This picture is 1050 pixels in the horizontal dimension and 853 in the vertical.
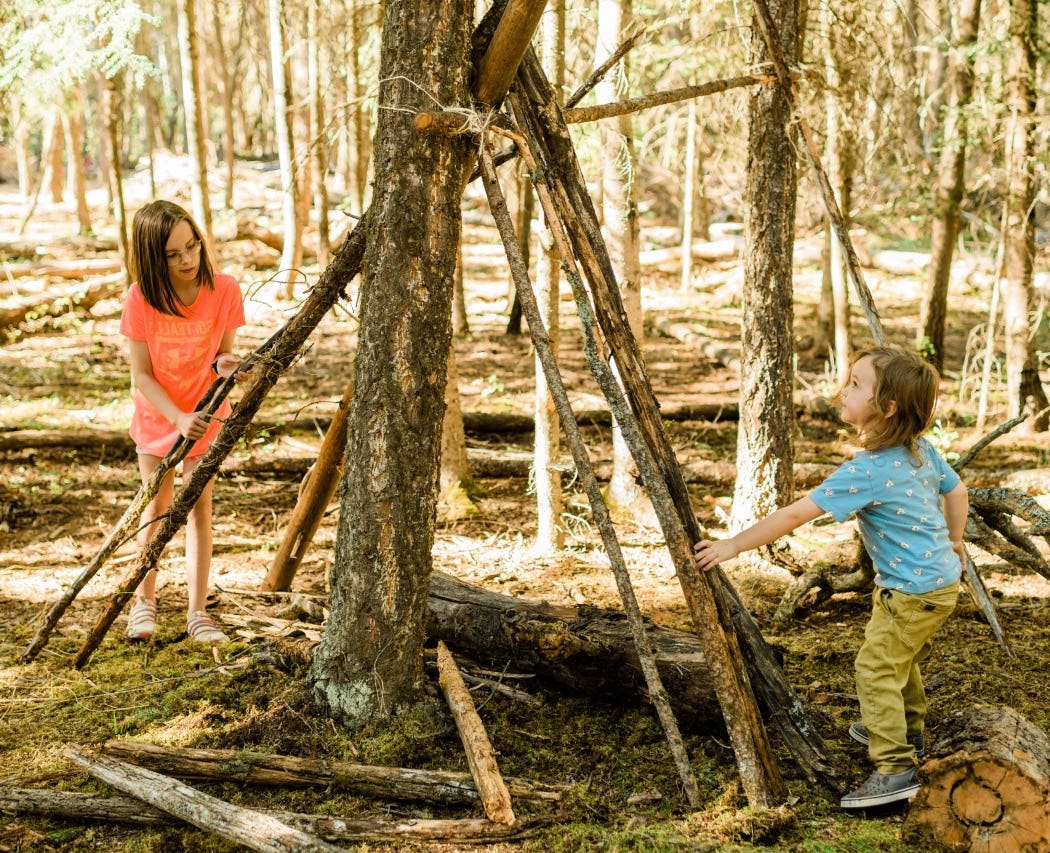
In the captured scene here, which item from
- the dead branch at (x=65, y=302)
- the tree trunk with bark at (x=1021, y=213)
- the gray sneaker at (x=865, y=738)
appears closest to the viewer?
the gray sneaker at (x=865, y=738)

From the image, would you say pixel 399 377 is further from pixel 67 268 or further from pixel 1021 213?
pixel 67 268

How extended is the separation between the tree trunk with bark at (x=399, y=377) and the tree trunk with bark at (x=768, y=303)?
269 centimetres

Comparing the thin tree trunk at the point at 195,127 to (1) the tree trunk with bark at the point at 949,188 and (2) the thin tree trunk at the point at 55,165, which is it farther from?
(2) the thin tree trunk at the point at 55,165

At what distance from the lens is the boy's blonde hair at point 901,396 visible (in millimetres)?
2898

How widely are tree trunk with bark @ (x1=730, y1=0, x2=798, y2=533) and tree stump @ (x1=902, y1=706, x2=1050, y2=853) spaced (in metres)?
2.85

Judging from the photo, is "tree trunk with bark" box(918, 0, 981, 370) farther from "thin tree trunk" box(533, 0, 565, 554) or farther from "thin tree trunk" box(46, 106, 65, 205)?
"thin tree trunk" box(46, 106, 65, 205)

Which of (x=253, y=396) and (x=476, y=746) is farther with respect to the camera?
(x=253, y=396)

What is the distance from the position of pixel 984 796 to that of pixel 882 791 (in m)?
0.32

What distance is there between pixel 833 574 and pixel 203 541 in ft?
10.7

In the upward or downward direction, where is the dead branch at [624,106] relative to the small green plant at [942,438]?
upward

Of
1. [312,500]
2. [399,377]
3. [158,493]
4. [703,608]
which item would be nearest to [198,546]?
[158,493]

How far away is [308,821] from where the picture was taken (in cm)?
264

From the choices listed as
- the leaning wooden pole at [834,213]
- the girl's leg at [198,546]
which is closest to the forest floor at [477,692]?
the girl's leg at [198,546]

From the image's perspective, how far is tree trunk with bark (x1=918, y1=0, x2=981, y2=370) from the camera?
9578 millimetres
